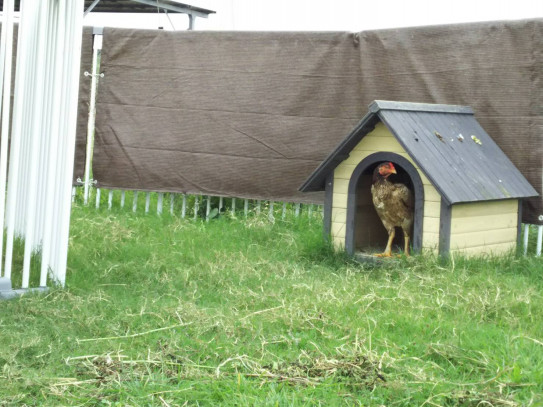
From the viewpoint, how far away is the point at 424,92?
7621 mm

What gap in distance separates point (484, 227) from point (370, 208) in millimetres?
1082

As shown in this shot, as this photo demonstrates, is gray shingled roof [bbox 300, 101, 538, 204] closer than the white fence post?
Yes

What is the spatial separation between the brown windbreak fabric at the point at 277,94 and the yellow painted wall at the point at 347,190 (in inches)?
46.6

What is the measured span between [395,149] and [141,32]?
3.54 metres

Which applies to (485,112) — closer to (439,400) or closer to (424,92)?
(424,92)

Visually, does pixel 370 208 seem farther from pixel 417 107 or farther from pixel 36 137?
pixel 36 137

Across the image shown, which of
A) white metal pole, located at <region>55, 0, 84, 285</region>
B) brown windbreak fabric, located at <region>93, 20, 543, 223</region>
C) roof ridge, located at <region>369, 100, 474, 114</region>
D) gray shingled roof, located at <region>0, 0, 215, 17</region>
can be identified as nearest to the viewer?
white metal pole, located at <region>55, 0, 84, 285</region>

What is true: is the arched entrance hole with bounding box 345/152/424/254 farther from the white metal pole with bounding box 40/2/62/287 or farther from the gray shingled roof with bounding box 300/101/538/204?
the white metal pole with bounding box 40/2/62/287

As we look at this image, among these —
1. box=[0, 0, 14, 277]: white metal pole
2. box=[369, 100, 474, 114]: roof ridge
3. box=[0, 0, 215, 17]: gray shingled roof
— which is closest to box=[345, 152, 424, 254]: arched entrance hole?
box=[369, 100, 474, 114]: roof ridge

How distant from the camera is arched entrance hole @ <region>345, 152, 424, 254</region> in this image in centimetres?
628

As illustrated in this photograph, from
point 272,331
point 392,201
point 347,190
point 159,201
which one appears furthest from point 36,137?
point 159,201

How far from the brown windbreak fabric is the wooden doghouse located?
386mm

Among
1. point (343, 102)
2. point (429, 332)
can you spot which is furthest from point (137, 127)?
point (429, 332)

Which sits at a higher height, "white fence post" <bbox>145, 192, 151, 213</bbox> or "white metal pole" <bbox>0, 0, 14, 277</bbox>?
"white metal pole" <bbox>0, 0, 14, 277</bbox>
